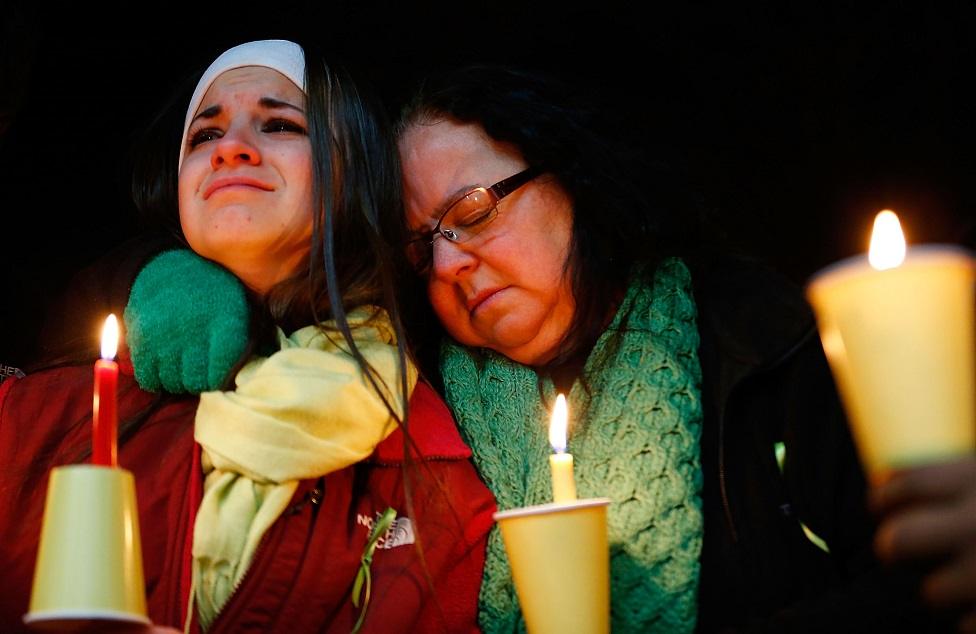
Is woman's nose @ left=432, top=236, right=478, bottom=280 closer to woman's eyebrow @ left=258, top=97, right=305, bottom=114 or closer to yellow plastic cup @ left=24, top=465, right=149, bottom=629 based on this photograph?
woman's eyebrow @ left=258, top=97, right=305, bottom=114

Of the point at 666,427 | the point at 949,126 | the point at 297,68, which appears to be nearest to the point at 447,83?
the point at 297,68

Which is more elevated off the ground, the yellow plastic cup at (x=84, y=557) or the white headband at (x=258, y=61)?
the white headband at (x=258, y=61)

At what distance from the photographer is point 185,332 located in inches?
78.2

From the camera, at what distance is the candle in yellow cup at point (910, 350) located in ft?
2.35

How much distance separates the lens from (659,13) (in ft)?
8.66

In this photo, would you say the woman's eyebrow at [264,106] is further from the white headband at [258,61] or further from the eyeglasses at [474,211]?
the eyeglasses at [474,211]

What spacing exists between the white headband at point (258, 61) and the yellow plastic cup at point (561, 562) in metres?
1.46

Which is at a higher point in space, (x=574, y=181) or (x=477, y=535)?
(x=574, y=181)

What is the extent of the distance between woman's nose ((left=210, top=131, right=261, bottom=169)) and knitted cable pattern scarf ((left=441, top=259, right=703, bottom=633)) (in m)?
0.72

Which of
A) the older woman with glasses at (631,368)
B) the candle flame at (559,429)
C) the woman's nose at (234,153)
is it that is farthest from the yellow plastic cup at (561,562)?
the woman's nose at (234,153)

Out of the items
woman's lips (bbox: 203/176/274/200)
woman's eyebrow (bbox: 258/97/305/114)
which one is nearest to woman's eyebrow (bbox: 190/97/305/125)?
woman's eyebrow (bbox: 258/97/305/114)

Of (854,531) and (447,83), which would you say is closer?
(854,531)

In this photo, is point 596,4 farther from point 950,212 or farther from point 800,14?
point 950,212

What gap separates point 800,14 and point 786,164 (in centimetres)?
46
